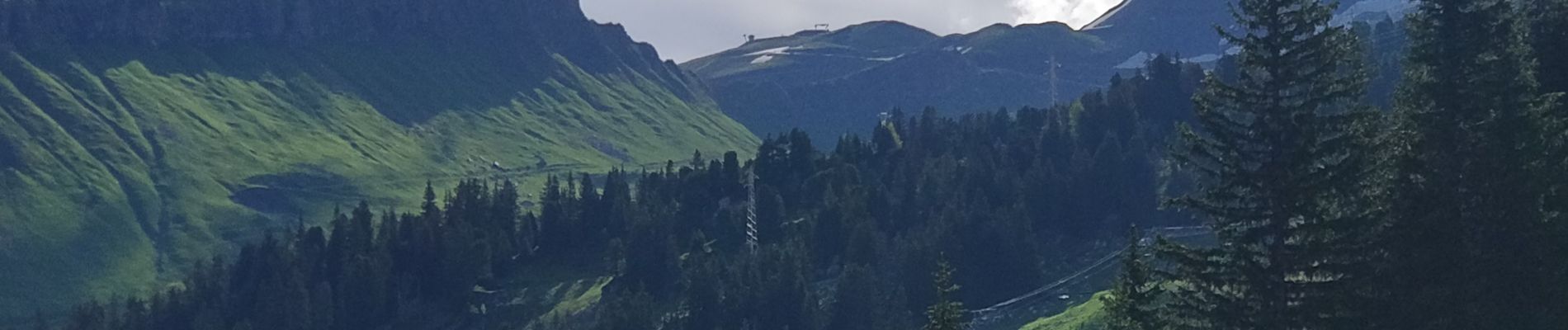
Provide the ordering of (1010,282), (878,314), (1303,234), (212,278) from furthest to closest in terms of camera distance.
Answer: (212,278) → (1010,282) → (878,314) → (1303,234)

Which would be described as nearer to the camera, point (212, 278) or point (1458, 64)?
point (1458, 64)

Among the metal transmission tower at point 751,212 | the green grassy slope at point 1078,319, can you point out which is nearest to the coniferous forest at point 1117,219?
the metal transmission tower at point 751,212

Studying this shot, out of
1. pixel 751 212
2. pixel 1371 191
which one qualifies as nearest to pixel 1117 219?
pixel 751 212

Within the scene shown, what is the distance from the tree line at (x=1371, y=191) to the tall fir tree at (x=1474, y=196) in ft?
0.13

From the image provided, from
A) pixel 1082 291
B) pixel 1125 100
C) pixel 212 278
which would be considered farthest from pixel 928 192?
pixel 212 278

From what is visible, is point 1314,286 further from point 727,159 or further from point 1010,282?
point 727,159

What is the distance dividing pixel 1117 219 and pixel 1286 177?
4290 inches

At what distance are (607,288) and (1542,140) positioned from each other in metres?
120

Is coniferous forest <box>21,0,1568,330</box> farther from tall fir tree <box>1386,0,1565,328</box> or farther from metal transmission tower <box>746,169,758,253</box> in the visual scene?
metal transmission tower <box>746,169,758,253</box>

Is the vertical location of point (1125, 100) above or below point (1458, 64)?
above

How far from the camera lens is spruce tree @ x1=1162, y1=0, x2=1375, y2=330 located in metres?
41.2

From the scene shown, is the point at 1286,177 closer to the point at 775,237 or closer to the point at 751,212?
the point at 775,237

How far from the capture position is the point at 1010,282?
138 metres

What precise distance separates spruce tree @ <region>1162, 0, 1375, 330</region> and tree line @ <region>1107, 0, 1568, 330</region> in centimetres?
4
